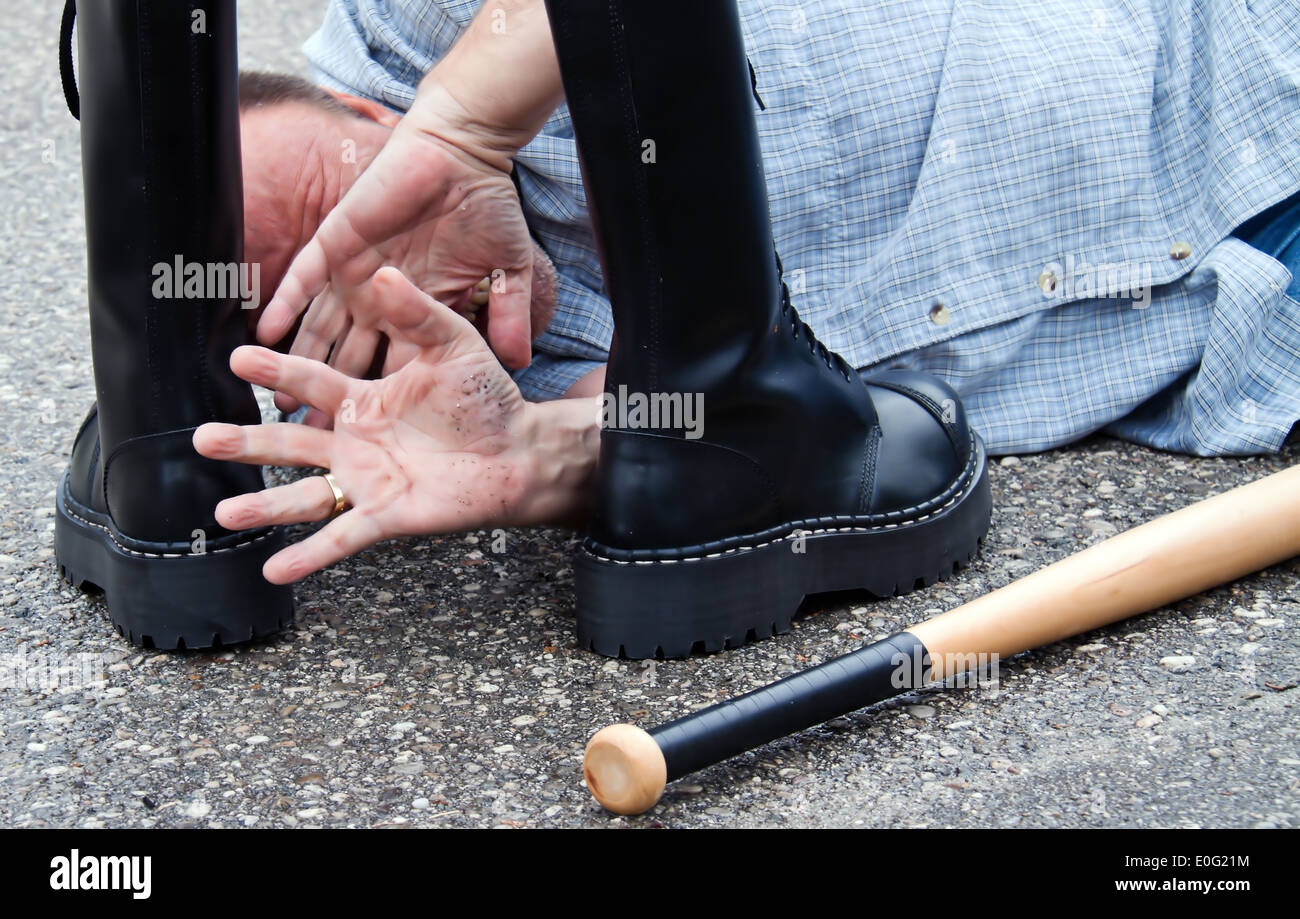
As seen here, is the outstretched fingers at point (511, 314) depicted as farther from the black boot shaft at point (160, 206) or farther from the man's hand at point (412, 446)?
the black boot shaft at point (160, 206)

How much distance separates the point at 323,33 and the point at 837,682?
1.37 meters

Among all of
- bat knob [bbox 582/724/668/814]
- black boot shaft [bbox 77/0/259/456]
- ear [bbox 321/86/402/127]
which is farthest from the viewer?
ear [bbox 321/86/402/127]

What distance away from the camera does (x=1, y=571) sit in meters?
1.60

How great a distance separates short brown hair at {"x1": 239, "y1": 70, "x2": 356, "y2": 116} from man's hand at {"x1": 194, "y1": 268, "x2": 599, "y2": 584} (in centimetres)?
47

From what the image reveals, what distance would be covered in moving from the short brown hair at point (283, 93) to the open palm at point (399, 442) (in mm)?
447

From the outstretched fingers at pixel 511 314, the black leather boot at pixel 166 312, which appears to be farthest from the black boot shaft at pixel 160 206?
the outstretched fingers at pixel 511 314

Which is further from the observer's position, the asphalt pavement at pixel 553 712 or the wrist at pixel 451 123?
the wrist at pixel 451 123

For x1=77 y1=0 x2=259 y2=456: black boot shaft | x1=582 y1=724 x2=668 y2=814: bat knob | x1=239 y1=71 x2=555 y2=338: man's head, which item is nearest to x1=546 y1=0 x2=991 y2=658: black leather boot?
x1=582 y1=724 x2=668 y2=814: bat knob

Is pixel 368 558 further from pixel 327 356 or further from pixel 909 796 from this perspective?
pixel 909 796

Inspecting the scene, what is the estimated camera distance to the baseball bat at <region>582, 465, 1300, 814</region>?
109cm

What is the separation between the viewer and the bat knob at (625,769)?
3.50ft

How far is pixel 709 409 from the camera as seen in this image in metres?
1.29

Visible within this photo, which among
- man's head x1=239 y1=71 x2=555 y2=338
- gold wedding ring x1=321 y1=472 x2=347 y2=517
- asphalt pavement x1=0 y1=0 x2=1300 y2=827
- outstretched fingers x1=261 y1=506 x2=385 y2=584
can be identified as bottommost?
asphalt pavement x1=0 y1=0 x2=1300 y2=827

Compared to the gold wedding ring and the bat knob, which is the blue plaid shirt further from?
the bat knob
